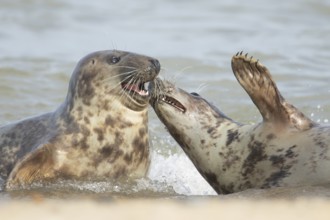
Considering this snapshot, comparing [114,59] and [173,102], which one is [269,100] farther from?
[114,59]

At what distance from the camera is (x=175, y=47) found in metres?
16.9

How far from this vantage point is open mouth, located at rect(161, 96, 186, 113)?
8.08 meters

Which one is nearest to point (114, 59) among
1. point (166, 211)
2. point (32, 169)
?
point (32, 169)

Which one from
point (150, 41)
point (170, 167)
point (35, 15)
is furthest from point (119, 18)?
point (170, 167)

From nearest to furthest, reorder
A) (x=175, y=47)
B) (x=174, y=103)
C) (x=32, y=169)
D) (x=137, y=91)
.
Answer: (x=174, y=103) < (x=32, y=169) < (x=137, y=91) < (x=175, y=47)

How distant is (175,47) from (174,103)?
8.86 meters

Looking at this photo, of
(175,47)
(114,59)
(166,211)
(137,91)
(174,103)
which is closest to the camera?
(166,211)

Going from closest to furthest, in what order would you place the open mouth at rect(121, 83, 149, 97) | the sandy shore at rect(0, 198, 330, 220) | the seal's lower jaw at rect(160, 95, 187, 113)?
the sandy shore at rect(0, 198, 330, 220)
the seal's lower jaw at rect(160, 95, 187, 113)
the open mouth at rect(121, 83, 149, 97)

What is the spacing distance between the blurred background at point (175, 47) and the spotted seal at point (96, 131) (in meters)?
0.30

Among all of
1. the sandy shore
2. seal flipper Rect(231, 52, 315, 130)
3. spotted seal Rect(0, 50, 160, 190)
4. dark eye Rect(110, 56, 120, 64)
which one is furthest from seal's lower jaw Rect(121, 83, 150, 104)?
the sandy shore

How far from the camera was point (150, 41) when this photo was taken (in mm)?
17297

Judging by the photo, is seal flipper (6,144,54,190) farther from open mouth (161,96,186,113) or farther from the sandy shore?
the sandy shore

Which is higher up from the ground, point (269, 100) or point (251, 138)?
point (269, 100)

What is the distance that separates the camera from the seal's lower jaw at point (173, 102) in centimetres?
807
